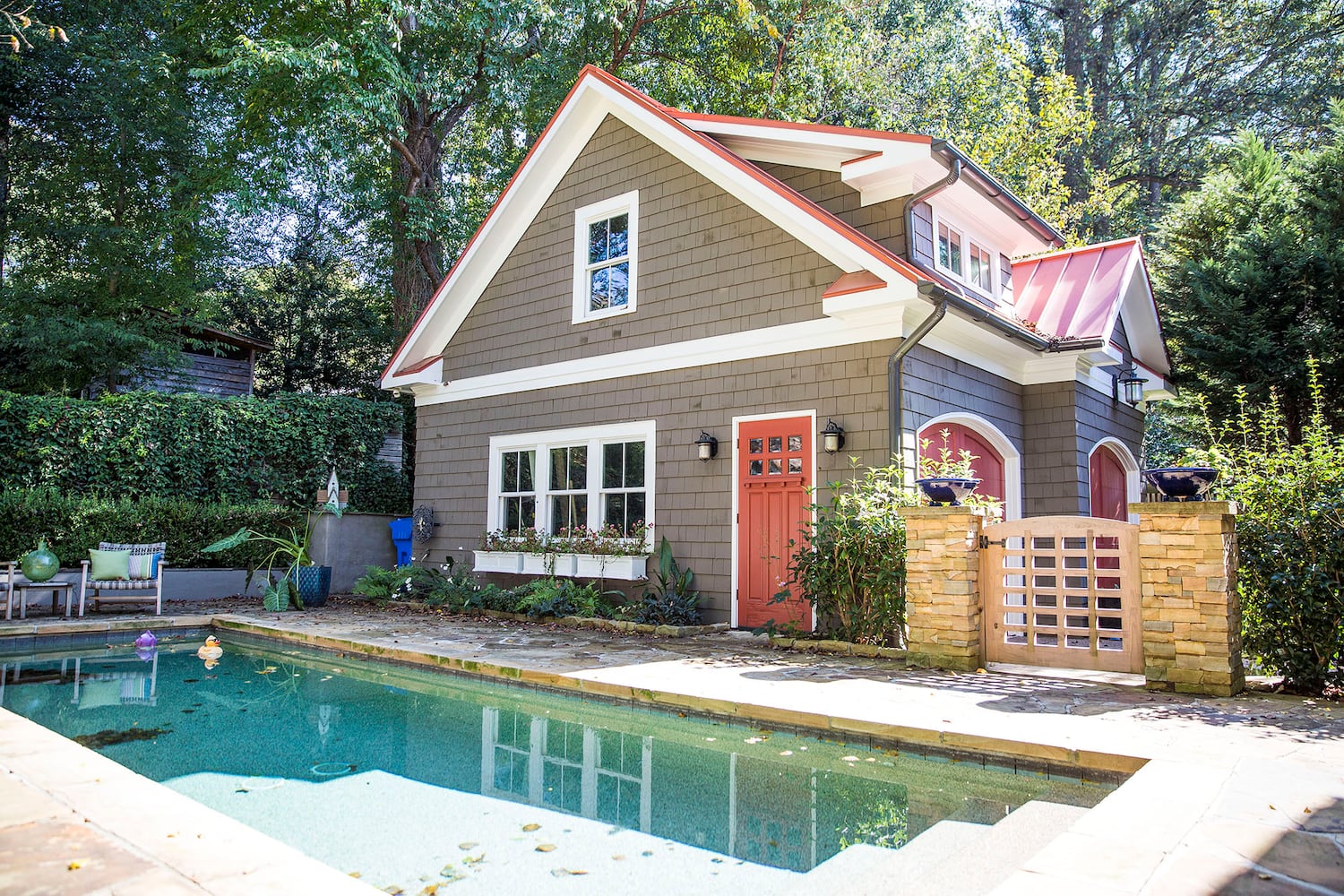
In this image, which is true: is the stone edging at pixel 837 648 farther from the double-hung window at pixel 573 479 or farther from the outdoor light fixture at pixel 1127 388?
the outdoor light fixture at pixel 1127 388

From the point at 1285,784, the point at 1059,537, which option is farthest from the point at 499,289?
the point at 1285,784

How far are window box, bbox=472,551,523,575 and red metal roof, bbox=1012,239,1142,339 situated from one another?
22.3ft

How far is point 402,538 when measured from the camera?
44.5ft

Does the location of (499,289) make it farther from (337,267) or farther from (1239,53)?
(1239,53)

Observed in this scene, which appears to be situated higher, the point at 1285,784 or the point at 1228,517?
the point at 1228,517

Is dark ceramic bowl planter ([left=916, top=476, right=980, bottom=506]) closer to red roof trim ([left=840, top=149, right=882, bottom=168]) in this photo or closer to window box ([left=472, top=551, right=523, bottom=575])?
red roof trim ([left=840, top=149, right=882, bottom=168])

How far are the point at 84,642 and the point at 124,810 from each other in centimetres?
705

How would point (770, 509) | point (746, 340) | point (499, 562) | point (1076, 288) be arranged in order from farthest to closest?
point (1076, 288) < point (499, 562) < point (746, 340) < point (770, 509)

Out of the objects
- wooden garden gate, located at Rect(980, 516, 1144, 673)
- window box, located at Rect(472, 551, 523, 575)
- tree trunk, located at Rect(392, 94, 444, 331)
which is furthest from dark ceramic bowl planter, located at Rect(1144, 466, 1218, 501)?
tree trunk, located at Rect(392, 94, 444, 331)

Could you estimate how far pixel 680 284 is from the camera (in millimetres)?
9773

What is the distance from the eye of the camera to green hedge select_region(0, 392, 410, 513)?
12.0 metres

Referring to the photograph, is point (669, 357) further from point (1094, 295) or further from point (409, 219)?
point (409, 219)

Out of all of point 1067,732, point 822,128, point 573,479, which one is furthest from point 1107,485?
point 1067,732

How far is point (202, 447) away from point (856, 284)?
10656 mm
